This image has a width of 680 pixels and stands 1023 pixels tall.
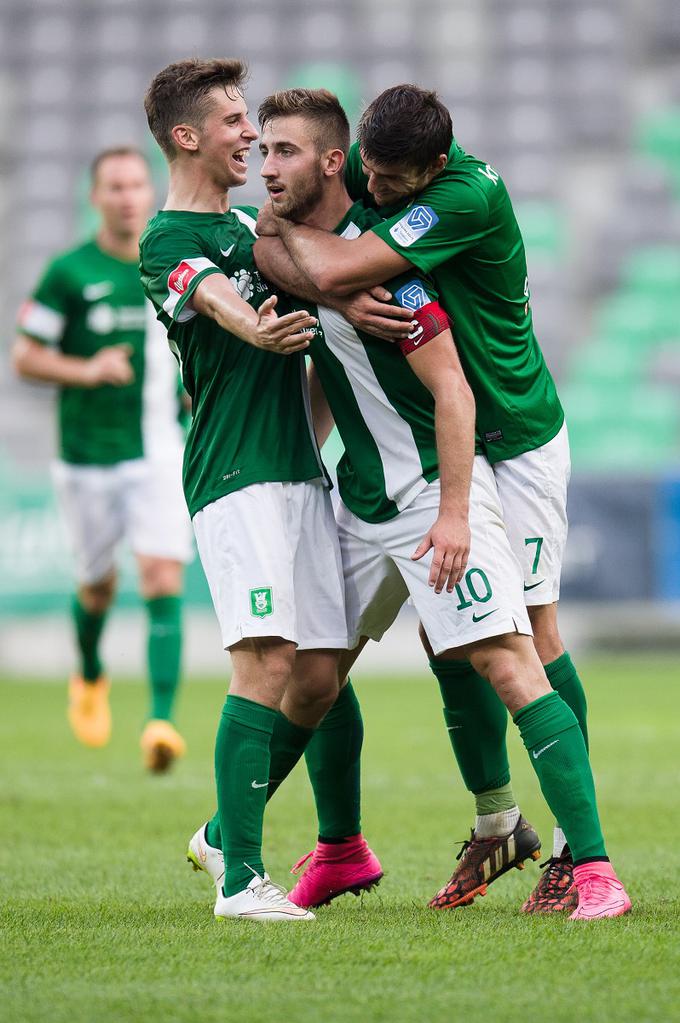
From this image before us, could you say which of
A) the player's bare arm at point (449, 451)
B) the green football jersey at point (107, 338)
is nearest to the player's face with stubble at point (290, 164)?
the player's bare arm at point (449, 451)

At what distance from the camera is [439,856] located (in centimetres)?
457

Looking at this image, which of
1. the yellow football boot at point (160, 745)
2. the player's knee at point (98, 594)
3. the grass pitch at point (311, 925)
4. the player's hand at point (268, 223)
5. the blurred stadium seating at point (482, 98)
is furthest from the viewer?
the blurred stadium seating at point (482, 98)

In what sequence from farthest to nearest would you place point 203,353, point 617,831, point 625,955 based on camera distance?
point 617,831
point 203,353
point 625,955

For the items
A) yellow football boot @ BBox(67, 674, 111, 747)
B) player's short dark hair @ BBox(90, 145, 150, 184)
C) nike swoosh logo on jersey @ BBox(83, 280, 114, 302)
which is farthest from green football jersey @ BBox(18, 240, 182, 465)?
yellow football boot @ BBox(67, 674, 111, 747)

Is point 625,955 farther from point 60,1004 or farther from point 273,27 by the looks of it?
point 273,27

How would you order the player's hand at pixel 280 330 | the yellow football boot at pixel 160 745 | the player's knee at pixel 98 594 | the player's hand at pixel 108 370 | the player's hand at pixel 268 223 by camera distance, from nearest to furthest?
the player's hand at pixel 280 330, the player's hand at pixel 268 223, the yellow football boot at pixel 160 745, the player's hand at pixel 108 370, the player's knee at pixel 98 594

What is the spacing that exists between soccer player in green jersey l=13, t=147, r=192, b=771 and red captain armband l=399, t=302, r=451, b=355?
3.68 m

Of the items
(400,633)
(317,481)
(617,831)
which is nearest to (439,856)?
(617,831)

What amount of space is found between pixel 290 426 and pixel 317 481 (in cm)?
15

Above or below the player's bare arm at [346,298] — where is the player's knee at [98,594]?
below

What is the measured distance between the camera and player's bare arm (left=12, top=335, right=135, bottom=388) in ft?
22.9

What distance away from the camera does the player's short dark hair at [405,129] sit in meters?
3.36

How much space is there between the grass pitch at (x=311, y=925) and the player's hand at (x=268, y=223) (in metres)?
1.58

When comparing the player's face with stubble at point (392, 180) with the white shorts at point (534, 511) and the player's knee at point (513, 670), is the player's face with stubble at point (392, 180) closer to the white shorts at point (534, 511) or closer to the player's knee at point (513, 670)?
the white shorts at point (534, 511)
